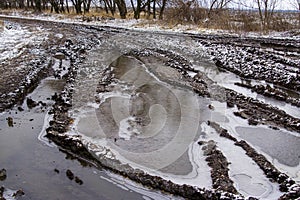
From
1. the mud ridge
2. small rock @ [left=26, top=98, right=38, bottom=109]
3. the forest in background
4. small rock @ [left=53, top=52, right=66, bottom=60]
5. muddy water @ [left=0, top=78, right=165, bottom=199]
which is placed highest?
the forest in background

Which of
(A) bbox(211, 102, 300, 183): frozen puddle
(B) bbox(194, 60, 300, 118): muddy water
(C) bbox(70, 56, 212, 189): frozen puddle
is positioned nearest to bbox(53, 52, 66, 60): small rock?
(C) bbox(70, 56, 212, 189): frozen puddle

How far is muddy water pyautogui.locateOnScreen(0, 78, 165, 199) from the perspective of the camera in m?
5.63

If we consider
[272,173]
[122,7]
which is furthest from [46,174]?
[122,7]

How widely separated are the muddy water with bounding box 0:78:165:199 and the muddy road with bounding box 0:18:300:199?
0.11ft

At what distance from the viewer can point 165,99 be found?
32.3ft

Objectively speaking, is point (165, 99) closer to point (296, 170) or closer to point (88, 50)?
point (296, 170)

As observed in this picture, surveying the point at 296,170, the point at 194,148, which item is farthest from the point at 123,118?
the point at 296,170

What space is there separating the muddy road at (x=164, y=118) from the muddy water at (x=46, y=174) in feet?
0.11

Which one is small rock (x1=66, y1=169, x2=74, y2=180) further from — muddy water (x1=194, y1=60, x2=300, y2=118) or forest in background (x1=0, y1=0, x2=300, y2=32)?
forest in background (x1=0, y1=0, x2=300, y2=32)

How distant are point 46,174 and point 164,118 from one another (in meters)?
3.21

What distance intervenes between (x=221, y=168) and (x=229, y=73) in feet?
22.5

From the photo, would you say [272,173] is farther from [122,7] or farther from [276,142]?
[122,7]

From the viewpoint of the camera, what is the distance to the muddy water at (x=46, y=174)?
5633mm

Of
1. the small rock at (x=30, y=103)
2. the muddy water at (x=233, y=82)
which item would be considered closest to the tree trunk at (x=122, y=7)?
the muddy water at (x=233, y=82)
